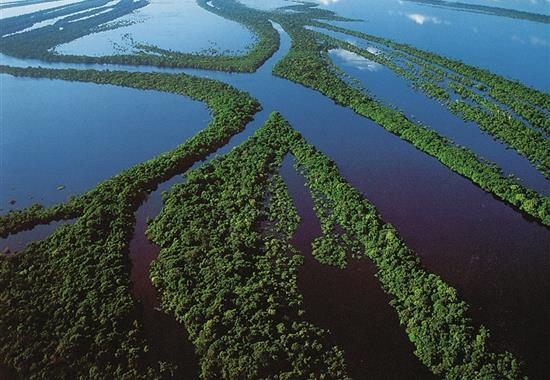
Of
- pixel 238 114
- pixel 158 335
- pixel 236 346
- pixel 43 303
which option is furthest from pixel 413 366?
pixel 238 114

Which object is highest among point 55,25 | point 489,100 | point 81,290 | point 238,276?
point 55,25

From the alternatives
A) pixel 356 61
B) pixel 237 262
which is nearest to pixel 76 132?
pixel 237 262

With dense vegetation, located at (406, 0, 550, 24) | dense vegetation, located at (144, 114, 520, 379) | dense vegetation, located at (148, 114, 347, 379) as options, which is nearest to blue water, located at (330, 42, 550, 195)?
dense vegetation, located at (144, 114, 520, 379)

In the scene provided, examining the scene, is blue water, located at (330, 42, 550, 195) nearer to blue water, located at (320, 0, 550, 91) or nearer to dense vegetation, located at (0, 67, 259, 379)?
blue water, located at (320, 0, 550, 91)

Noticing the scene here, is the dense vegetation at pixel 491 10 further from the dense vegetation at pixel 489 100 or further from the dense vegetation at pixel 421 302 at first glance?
the dense vegetation at pixel 421 302

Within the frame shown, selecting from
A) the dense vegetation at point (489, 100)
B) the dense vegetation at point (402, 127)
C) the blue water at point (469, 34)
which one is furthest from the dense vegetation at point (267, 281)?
the blue water at point (469, 34)

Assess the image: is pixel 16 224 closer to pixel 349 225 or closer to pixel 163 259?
pixel 163 259

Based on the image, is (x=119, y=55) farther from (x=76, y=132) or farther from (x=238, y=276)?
(x=238, y=276)
